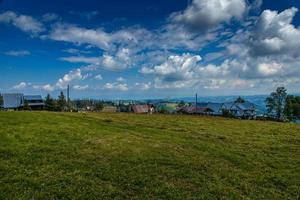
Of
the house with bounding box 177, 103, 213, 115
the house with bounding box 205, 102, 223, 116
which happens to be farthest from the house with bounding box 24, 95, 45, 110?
the house with bounding box 205, 102, 223, 116

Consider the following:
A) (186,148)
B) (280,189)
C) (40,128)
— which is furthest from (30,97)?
(280,189)

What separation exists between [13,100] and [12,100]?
0.98 feet

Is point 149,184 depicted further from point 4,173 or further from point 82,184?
point 4,173

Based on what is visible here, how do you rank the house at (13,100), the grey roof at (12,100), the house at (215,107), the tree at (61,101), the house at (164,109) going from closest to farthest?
the house at (164,109) → the house at (13,100) → the grey roof at (12,100) → the tree at (61,101) → the house at (215,107)

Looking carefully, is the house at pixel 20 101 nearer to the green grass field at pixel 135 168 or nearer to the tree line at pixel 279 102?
the green grass field at pixel 135 168

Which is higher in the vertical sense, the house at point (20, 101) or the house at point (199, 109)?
the house at point (20, 101)

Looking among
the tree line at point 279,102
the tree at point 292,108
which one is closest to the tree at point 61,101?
the tree line at point 279,102

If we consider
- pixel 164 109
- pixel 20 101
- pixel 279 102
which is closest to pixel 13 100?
pixel 20 101

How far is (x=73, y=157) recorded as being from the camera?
1430 cm

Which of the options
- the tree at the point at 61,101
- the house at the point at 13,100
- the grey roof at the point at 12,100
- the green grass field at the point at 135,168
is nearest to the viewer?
the green grass field at the point at 135,168

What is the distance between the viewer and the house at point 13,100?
296 ft

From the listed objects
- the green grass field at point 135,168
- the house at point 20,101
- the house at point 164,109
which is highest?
the house at point 20,101

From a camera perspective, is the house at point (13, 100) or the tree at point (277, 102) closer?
the house at point (13, 100)

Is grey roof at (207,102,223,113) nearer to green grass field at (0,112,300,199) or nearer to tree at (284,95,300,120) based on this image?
tree at (284,95,300,120)
